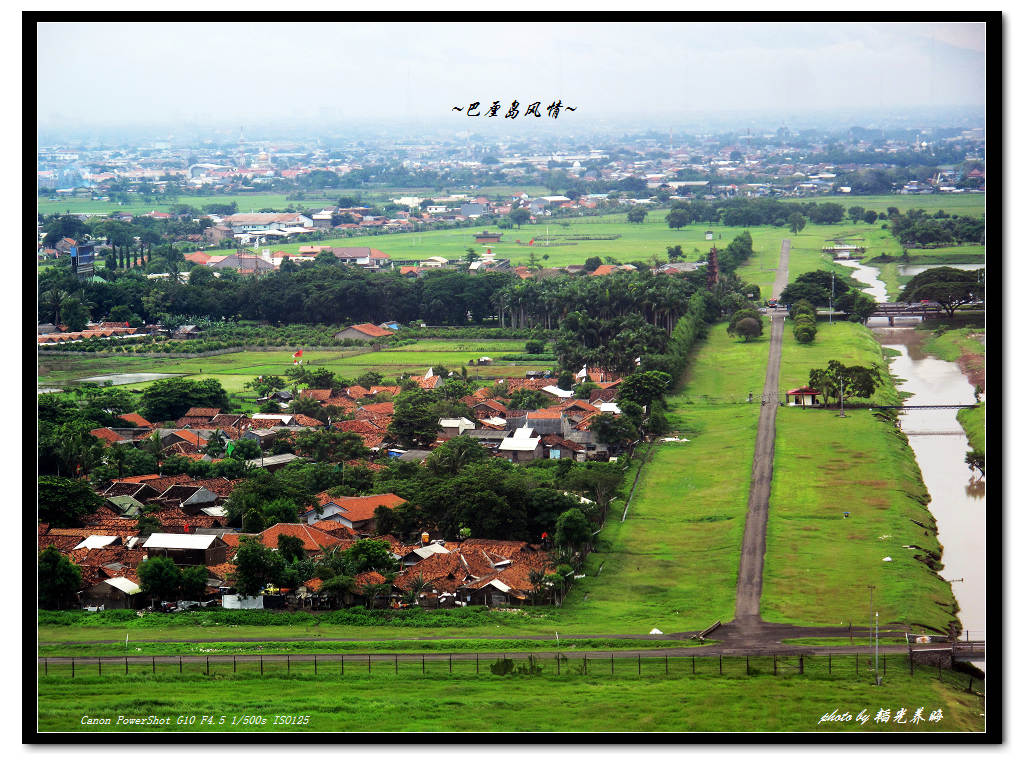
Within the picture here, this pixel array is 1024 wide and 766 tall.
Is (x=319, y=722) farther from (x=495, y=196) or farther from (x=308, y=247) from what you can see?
(x=308, y=247)

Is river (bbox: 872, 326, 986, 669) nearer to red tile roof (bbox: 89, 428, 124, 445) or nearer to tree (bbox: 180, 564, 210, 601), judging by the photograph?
tree (bbox: 180, 564, 210, 601)

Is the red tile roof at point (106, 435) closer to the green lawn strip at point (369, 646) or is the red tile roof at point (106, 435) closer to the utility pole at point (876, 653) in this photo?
the green lawn strip at point (369, 646)

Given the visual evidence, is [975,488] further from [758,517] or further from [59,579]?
[59,579]

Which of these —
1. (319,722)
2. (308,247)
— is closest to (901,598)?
(319,722)

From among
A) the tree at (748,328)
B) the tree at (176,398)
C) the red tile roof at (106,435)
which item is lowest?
the red tile roof at (106,435)

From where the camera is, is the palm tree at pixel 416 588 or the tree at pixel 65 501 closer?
the palm tree at pixel 416 588

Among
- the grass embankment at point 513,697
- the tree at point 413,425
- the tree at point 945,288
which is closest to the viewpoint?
the grass embankment at point 513,697

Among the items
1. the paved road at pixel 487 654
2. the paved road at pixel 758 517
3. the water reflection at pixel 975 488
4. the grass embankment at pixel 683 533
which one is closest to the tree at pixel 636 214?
the paved road at pixel 758 517

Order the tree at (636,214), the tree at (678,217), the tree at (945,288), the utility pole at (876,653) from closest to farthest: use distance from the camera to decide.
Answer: the utility pole at (876,653) → the tree at (945,288) → the tree at (636,214) → the tree at (678,217)
